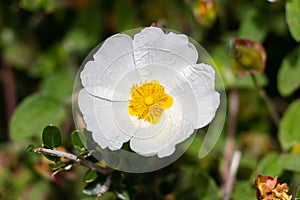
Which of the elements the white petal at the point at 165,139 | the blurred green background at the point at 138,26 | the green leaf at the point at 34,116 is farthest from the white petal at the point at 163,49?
the green leaf at the point at 34,116

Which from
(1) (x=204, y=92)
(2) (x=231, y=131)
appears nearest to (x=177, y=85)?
(1) (x=204, y=92)

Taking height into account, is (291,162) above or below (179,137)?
below

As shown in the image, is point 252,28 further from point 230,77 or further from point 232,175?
point 232,175

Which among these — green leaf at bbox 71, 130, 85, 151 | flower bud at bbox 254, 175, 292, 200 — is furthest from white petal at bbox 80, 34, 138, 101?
flower bud at bbox 254, 175, 292, 200

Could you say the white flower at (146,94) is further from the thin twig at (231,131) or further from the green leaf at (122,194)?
the thin twig at (231,131)

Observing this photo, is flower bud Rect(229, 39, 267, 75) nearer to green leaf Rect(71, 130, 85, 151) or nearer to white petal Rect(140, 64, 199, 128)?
white petal Rect(140, 64, 199, 128)

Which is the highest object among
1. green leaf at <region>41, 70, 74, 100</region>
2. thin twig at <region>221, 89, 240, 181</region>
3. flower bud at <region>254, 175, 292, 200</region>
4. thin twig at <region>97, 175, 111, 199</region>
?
green leaf at <region>41, 70, 74, 100</region>

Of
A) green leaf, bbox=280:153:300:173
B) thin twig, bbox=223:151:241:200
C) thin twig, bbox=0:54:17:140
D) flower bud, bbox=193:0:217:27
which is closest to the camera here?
green leaf, bbox=280:153:300:173

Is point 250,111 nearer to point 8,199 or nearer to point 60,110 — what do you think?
point 60,110
